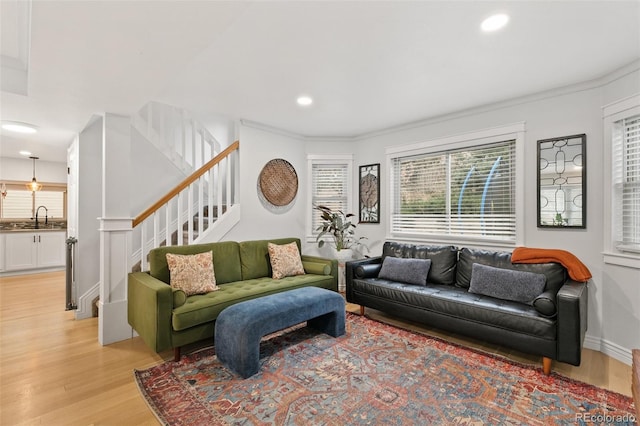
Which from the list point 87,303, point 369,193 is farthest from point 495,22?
point 87,303

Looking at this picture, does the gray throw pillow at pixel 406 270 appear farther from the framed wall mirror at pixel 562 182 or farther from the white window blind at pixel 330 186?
the white window blind at pixel 330 186

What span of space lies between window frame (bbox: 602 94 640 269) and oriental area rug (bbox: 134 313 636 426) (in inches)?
47.8

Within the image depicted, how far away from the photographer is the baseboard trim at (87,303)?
143 inches

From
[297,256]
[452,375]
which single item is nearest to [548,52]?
[452,375]

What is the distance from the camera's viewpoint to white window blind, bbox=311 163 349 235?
4.96m

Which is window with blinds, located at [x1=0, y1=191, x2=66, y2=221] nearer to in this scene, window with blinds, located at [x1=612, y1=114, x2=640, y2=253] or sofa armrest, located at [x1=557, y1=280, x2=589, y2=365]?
sofa armrest, located at [x1=557, y1=280, x2=589, y2=365]

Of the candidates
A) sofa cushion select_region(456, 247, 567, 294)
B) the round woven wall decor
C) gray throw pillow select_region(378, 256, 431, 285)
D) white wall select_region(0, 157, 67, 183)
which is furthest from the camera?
white wall select_region(0, 157, 67, 183)

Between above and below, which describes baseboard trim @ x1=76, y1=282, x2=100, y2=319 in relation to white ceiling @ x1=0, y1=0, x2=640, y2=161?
below

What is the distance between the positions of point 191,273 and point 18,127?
301 cm

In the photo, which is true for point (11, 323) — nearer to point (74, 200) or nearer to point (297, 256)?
point (74, 200)

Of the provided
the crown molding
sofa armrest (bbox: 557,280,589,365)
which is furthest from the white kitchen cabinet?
sofa armrest (bbox: 557,280,589,365)

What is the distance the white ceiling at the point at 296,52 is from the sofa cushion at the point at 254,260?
176cm

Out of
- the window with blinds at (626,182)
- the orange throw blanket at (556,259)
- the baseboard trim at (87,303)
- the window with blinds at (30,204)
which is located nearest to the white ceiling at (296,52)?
the window with blinds at (626,182)

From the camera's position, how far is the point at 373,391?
2.10 meters
